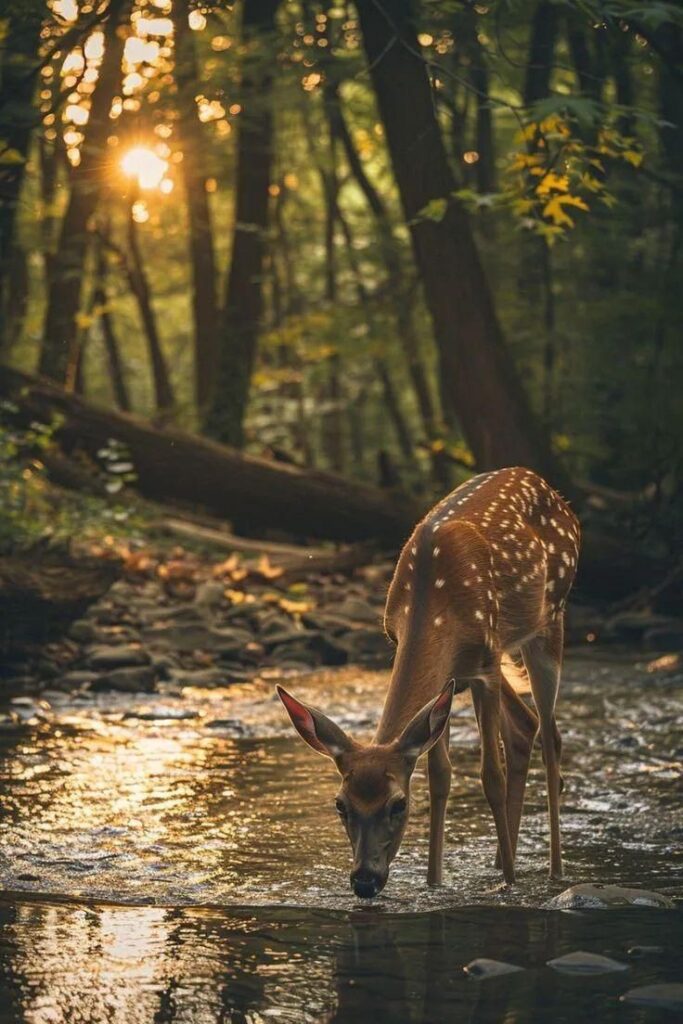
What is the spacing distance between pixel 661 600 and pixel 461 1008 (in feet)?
34.3

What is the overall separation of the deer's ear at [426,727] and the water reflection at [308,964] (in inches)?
25.2

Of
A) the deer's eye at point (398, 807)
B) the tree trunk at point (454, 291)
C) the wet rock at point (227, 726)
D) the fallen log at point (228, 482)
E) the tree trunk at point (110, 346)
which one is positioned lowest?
the wet rock at point (227, 726)

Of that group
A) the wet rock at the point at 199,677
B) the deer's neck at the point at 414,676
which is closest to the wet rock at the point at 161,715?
the wet rock at the point at 199,677

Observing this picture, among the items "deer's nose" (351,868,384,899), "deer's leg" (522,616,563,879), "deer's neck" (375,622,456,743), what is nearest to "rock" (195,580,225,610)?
"deer's leg" (522,616,563,879)

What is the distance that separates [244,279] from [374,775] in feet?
51.9

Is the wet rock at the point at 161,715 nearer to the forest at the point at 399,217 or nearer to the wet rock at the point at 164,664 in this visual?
the wet rock at the point at 164,664

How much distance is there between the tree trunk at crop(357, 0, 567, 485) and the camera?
554 inches

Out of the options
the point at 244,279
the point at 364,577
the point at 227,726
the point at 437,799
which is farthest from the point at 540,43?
the point at 437,799

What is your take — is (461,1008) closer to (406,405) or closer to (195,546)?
(195,546)

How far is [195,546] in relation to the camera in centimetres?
1853

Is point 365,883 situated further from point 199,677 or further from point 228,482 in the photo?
point 228,482

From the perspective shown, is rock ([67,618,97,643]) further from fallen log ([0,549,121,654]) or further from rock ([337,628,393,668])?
rock ([337,628,393,668])

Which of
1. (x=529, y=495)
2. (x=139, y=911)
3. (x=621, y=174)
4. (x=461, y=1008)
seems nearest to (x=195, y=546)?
(x=621, y=174)

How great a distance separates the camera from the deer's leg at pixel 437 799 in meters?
6.98
